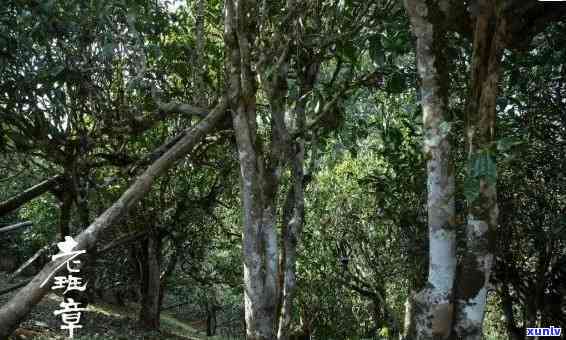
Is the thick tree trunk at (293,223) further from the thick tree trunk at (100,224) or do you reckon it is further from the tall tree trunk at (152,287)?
the tall tree trunk at (152,287)

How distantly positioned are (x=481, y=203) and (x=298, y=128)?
288 cm

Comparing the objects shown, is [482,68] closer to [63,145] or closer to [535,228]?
[535,228]

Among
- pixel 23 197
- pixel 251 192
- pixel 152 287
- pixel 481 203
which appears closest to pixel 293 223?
pixel 251 192

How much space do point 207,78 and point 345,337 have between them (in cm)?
1058

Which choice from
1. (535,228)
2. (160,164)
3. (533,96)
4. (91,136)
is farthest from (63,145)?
(535,228)

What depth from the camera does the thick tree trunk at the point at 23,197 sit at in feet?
22.8

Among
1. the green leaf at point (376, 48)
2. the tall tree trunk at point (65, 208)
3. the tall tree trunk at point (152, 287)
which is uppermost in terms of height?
the green leaf at point (376, 48)

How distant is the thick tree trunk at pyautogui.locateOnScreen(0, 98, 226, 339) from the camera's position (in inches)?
146

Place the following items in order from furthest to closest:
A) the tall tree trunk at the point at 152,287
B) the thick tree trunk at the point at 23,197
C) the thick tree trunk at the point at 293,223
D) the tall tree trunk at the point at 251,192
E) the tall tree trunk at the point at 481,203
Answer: the tall tree trunk at the point at 152,287, the thick tree trunk at the point at 23,197, the thick tree trunk at the point at 293,223, the tall tree trunk at the point at 251,192, the tall tree trunk at the point at 481,203

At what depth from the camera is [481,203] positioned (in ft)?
11.6

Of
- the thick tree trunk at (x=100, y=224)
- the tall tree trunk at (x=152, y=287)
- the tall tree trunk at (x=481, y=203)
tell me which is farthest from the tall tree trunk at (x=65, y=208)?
the tall tree trunk at (x=481, y=203)

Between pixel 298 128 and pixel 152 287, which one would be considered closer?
pixel 298 128

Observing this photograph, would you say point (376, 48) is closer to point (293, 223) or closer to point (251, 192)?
point (251, 192)

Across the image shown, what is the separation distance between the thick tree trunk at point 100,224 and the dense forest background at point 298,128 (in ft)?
0.05
